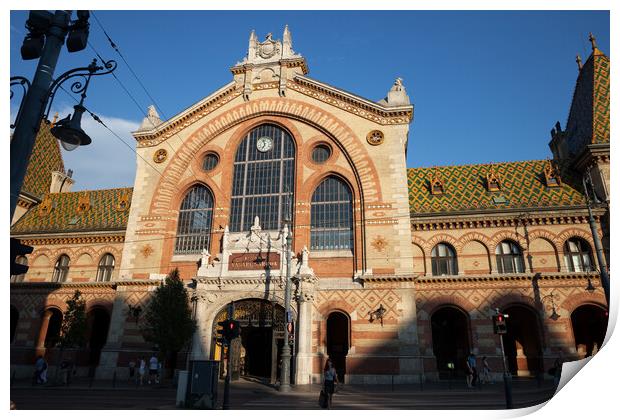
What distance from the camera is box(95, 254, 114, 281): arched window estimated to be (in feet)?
99.0

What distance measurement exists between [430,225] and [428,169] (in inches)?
273

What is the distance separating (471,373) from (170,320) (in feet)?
50.6

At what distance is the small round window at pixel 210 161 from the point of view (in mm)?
29625

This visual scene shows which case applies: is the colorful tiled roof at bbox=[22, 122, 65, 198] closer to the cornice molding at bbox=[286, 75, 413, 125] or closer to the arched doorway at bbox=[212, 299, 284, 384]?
the arched doorway at bbox=[212, 299, 284, 384]

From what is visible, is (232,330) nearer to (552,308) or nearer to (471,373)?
(471,373)

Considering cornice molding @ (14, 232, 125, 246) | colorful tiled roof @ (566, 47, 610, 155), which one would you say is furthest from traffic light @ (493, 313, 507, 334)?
cornice molding @ (14, 232, 125, 246)

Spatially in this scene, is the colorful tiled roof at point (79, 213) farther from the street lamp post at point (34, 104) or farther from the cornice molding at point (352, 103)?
the street lamp post at point (34, 104)

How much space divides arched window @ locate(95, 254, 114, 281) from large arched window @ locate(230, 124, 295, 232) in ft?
32.7

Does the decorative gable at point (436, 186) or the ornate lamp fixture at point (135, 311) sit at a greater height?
the decorative gable at point (436, 186)

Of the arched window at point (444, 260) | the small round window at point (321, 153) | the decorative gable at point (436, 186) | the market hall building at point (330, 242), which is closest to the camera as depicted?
the market hall building at point (330, 242)

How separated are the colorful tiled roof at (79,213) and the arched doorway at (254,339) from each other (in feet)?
38.5

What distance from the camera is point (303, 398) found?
55.1 feet

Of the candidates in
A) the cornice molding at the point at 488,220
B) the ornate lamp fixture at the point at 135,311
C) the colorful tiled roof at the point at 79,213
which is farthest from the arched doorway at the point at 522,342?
the colorful tiled roof at the point at 79,213

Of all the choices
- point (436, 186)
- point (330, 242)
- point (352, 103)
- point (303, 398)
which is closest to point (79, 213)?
point (330, 242)
